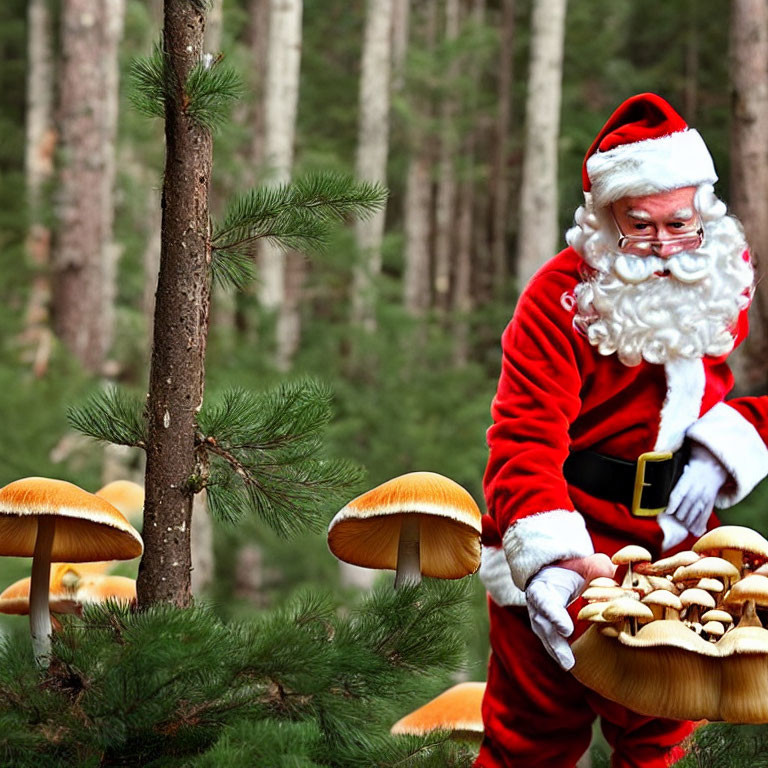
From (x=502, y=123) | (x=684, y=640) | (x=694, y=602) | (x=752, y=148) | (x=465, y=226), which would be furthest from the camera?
(x=465, y=226)

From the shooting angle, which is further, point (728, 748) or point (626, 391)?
point (626, 391)

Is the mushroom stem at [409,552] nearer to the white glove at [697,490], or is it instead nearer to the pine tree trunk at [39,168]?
the white glove at [697,490]

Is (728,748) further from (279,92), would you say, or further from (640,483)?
(279,92)

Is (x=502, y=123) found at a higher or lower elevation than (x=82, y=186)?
higher

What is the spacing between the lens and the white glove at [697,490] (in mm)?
2301

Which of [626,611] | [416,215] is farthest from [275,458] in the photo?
[416,215]

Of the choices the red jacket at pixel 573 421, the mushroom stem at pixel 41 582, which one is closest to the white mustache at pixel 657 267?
the red jacket at pixel 573 421

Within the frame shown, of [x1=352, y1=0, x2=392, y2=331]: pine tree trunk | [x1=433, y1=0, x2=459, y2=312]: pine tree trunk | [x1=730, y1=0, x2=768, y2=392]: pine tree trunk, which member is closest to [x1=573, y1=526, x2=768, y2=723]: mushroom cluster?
[x1=730, y1=0, x2=768, y2=392]: pine tree trunk

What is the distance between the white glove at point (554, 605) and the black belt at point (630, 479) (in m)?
0.32

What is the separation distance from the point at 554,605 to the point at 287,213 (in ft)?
2.89

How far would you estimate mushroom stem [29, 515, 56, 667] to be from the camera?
80.4 inches

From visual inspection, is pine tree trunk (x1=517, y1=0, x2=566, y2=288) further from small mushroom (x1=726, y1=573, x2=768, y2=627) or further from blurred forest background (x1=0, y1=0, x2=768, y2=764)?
small mushroom (x1=726, y1=573, x2=768, y2=627)

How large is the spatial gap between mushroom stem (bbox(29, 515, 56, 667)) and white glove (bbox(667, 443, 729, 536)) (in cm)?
120

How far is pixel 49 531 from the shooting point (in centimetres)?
205
